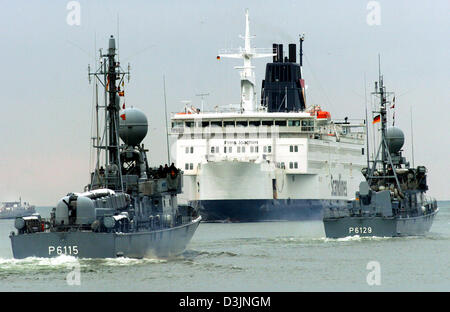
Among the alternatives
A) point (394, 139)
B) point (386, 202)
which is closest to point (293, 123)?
point (394, 139)

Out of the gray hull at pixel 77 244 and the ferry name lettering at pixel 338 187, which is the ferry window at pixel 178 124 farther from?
the gray hull at pixel 77 244

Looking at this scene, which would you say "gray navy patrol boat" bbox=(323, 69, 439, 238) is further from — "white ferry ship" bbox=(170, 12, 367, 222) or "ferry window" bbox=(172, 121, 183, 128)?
"ferry window" bbox=(172, 121, 183, 128)

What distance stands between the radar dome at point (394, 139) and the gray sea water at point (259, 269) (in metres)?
17.0

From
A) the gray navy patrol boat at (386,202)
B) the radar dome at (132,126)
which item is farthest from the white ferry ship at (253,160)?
the radar dome at (132,126)

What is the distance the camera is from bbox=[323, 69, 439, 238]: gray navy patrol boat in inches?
2628

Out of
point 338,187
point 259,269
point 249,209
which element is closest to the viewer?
point 259,269

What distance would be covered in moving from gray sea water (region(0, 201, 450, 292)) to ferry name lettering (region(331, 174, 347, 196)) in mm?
50877

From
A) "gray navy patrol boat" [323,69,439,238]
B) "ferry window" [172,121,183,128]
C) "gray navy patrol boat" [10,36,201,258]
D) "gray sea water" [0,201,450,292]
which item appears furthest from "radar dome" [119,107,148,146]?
"ferry window" [172,121,183,128]

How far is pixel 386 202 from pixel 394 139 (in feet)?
49.1

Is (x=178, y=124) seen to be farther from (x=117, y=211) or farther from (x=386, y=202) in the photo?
(x=117, y=211)

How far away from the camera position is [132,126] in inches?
2217
